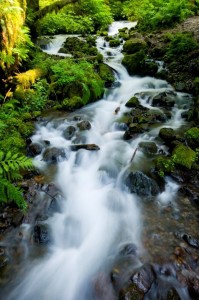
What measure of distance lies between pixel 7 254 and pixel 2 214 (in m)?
0.77

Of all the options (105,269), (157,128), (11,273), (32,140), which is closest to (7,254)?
(11,273)

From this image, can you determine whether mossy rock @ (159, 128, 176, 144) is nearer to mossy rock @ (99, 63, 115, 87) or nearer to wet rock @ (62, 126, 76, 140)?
wet rock @ (62, 126, 76, 140)

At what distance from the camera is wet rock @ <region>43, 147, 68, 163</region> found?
248 inches

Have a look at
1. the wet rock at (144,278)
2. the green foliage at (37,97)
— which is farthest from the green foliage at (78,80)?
the wet rock at (144,278)

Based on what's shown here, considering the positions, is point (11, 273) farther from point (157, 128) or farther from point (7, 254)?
point (157, 128)

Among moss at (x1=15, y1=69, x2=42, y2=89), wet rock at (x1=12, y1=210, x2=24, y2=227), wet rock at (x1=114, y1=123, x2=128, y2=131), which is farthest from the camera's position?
moss at (x1=15, y1=69, x2=42, y2=89)

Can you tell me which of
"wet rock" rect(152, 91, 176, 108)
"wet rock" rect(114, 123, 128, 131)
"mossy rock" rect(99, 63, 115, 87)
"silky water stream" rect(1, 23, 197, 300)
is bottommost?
"silky water stream" rect(1, 23, 197, 300)

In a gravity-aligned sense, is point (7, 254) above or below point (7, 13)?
below

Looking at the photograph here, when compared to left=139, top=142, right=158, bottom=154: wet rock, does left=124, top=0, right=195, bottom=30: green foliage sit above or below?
above

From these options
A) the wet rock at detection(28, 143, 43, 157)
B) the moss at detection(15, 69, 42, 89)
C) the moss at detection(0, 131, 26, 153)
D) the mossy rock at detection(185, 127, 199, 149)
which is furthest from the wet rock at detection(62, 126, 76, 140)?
the mossy rock at detection(185, 127, 199, 149)

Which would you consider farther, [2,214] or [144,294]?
[2,214]

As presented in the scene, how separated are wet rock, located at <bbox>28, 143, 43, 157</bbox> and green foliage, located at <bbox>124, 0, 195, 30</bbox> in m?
11.8

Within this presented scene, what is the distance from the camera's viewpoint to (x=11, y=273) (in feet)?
12.5

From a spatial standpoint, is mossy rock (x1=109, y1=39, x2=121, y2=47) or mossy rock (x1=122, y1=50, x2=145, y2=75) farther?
mossy rock (x1=109, y1=39, x2=121, y2=47)
